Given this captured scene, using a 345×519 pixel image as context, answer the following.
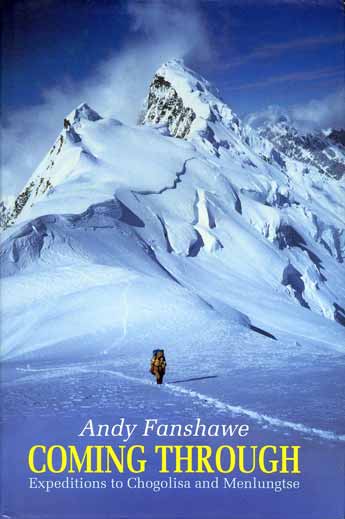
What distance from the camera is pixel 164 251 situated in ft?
79.4

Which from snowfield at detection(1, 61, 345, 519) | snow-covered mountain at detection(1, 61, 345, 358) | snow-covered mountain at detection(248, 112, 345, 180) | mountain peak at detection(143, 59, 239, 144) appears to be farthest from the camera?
mountain peak at detection(143, 59, 239, 144)

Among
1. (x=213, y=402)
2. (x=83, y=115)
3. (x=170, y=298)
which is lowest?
(x=213, y=402)

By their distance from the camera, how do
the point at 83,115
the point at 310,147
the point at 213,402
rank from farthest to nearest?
the point at 310,147
the point at 83,115
the point at 213,402

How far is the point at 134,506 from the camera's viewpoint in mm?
7434

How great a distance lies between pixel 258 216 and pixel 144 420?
26.0 m

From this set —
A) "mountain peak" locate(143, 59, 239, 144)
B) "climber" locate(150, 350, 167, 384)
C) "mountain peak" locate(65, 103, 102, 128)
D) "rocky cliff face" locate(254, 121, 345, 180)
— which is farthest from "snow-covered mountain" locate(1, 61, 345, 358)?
"climber" locate(150, 350, 167, 384)

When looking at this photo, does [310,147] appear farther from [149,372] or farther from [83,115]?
[149,372]

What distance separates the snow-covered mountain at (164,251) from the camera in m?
12.8

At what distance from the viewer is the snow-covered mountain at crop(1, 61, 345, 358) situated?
12.8 meters

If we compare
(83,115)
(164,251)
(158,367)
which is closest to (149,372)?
(158,367)

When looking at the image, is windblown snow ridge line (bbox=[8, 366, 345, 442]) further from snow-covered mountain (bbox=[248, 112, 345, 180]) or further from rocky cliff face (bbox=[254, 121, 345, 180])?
rocky cliff face (bbox=[254, 121, 345, 180])

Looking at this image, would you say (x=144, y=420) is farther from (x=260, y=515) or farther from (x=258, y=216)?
(x=258, y=216)

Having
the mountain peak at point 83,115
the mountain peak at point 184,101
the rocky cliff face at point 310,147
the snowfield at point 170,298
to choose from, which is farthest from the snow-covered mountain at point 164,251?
the mountain peak at point 184,101

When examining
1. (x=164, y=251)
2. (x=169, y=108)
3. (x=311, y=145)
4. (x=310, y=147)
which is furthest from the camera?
(x=310, y=147)
